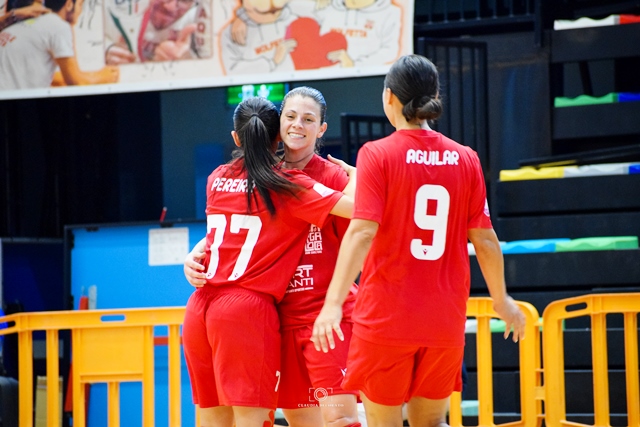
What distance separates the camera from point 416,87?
329 centimetres

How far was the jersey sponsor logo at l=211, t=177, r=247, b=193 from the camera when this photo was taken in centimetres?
373

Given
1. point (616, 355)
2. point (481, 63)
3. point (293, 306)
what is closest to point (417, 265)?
point (293, 306)

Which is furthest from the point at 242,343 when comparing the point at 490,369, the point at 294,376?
the point at 490,369

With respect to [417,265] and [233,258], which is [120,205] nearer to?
[233,258]

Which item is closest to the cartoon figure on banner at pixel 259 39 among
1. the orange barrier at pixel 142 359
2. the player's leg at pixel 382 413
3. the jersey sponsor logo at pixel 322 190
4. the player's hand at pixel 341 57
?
the player's hand at pixel 341 57

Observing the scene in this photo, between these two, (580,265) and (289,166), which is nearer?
(289,166)

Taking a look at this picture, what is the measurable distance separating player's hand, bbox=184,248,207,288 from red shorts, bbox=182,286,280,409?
8 centimetres

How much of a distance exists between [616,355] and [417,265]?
138 inches

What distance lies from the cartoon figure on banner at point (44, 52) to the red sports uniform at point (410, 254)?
4.85 meters

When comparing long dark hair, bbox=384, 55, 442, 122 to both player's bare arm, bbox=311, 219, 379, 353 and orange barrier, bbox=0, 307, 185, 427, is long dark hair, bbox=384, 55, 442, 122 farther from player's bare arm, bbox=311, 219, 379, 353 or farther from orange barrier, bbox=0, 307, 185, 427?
orange barrier, bbox=0, 307, 185, 427

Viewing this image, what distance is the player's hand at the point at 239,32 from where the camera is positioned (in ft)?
24.1

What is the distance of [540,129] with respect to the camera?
301 inches

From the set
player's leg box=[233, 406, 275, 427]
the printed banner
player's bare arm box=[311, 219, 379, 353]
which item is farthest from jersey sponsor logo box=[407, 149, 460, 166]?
the printed banner

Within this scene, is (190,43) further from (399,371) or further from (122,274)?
(399,371)
